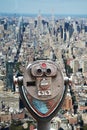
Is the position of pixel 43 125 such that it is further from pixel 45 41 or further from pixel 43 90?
pixel 45 41

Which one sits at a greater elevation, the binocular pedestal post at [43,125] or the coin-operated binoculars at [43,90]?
the coin-operated binoculars at [43,90]

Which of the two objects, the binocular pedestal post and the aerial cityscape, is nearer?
the binocular pedestal post

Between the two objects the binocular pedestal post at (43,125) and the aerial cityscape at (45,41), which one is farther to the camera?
the aerial cityscape at (45,41)

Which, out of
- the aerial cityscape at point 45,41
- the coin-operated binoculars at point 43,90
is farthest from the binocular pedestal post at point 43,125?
the aerial cityscape at point 45,41

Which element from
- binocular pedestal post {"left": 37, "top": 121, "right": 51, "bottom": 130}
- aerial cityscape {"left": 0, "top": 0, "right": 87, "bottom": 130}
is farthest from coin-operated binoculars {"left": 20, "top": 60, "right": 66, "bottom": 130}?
aerial cityscape {"left": 0, "top": 0, "right": 87, "bottom": 130}

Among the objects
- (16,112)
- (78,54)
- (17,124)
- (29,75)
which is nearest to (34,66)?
(29,75)

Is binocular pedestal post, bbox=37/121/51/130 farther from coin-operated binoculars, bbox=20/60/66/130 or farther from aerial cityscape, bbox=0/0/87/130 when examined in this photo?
aerial cityscape, bbox=0/0/87/130

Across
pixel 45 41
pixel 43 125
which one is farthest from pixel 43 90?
pixel 45 41

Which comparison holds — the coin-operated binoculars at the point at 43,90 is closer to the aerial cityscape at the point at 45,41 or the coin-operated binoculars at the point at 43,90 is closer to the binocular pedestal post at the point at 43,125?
the binocular pedestal post at the point at 43,125
